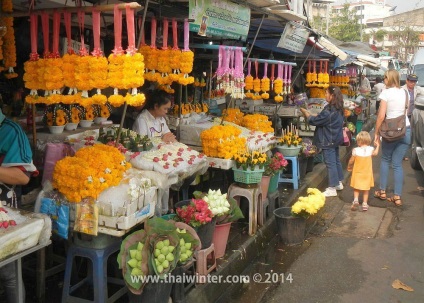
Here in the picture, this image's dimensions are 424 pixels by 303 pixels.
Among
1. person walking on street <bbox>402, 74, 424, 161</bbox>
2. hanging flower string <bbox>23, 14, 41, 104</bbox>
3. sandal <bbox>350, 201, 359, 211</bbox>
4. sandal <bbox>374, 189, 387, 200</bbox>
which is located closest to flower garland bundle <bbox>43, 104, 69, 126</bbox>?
hanging flower string <bbox>23, 14, 41, 104</bbox>

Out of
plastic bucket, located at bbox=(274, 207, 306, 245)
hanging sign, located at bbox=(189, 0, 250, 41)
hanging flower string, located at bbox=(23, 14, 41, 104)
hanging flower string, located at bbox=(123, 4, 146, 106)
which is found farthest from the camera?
plastic bucket, located at bbox=(274, 207, 306, 245)

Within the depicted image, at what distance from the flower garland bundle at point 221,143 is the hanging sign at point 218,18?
1.28 m

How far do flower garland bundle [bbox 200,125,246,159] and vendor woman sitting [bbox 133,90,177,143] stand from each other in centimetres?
48

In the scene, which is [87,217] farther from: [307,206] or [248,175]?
[307,206]

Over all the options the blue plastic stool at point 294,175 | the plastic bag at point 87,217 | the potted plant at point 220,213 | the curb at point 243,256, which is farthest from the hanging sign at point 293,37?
the plastic bag at point 87,217

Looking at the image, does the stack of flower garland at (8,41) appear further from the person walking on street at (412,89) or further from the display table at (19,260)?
the person walking on street at (412,89)

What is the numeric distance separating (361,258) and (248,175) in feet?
5.85

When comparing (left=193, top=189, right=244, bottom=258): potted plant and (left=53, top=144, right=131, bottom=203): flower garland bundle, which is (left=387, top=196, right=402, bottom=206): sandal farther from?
(left=53, top=144, right=131, bottom=203): flower garland bundle

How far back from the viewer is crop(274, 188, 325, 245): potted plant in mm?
5711

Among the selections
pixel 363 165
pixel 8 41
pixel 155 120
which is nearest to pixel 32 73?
pixel 8 41

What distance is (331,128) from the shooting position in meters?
7.86

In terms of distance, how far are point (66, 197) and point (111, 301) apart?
0.99 meters

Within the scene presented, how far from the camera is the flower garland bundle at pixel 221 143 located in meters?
5.70

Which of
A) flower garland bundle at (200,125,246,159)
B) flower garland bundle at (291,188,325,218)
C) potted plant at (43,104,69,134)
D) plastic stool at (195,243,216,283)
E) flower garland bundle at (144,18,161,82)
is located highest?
flower garland bundle at (144,18,161,82)
